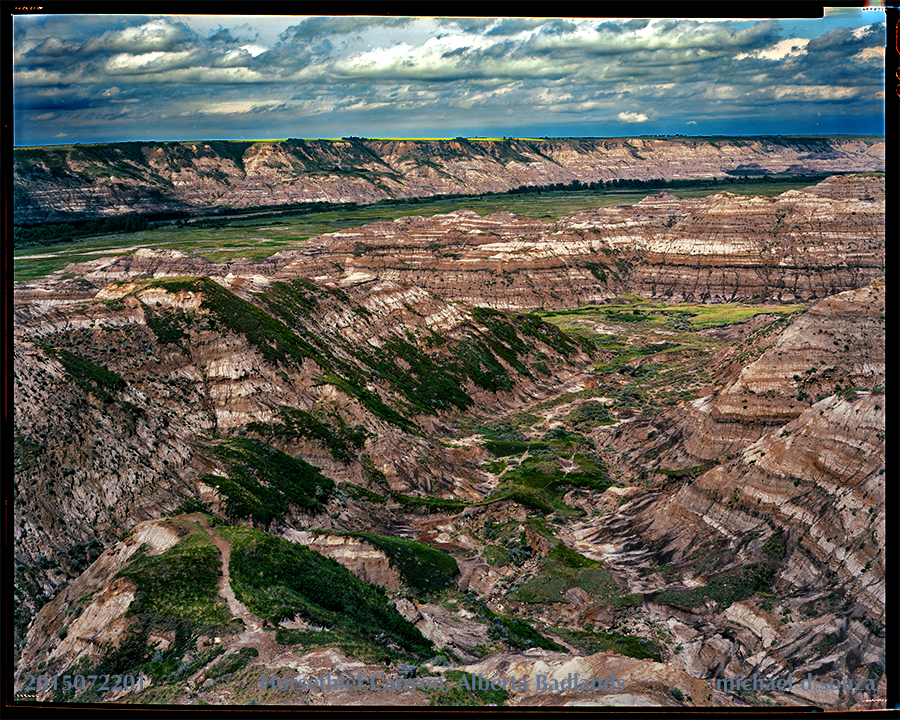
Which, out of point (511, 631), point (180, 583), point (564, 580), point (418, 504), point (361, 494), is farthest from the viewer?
point (418, 504)

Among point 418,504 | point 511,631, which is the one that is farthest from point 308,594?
point 418,504

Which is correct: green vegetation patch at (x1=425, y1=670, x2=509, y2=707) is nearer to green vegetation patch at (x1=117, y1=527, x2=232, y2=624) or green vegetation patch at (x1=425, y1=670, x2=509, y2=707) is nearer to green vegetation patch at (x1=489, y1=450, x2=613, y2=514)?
green vegetation patch at (x1=117, y1=527, x2=232, y2=624)

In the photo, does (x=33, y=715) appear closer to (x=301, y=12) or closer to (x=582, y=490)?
(x=301, y=12)

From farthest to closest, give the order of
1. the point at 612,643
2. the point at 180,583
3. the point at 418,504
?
the point at 418,504
the point at 612,643
the point at 180,583

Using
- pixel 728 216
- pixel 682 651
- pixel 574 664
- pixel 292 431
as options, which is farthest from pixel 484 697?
pixel 728 216

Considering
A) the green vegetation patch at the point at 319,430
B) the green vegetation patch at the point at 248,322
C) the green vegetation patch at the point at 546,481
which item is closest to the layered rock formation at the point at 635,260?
the green vegetation patch at the point at 248,322

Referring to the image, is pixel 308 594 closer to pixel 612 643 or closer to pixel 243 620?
pixel 243 620
